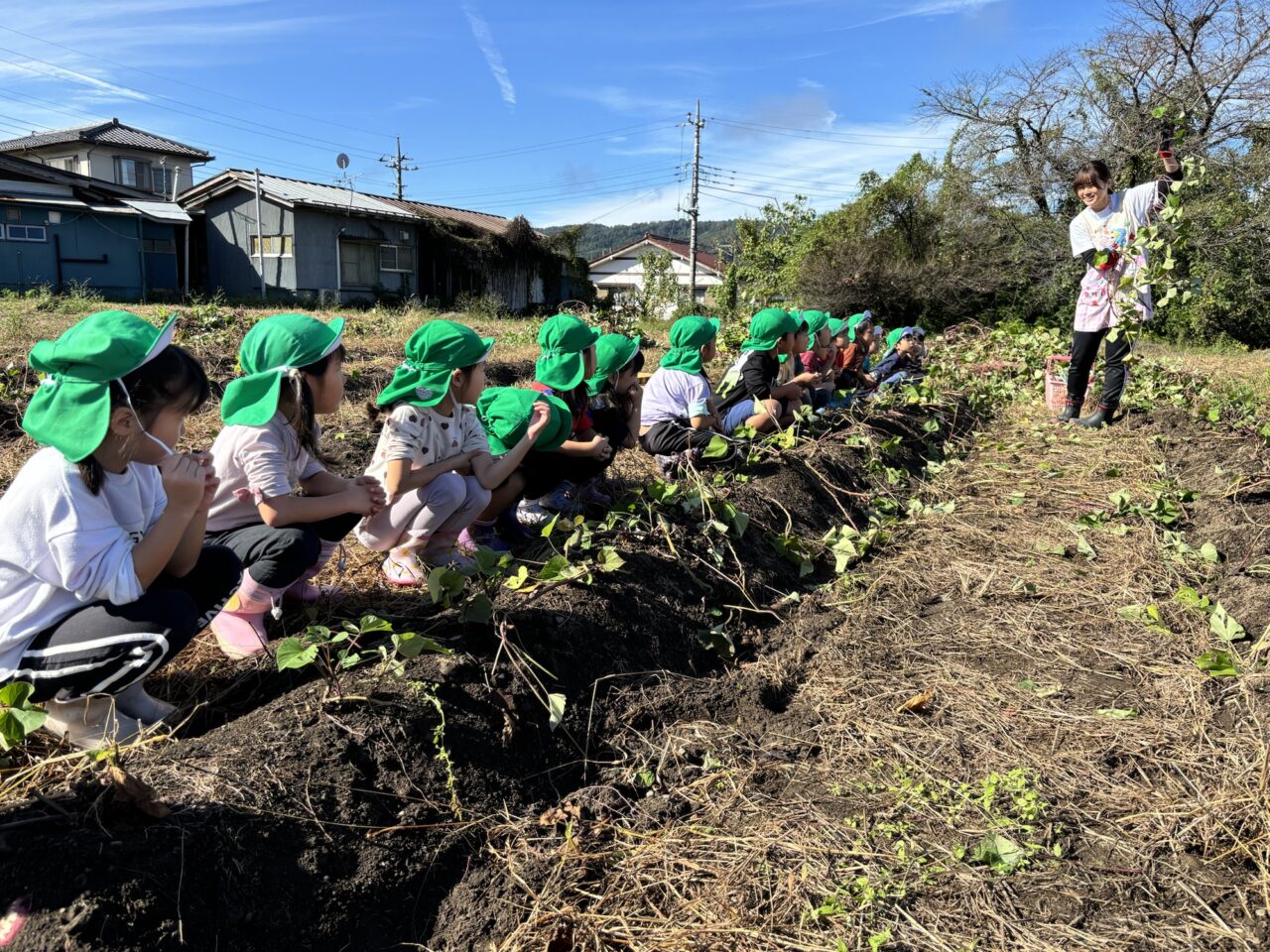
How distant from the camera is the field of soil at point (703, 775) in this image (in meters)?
1.85

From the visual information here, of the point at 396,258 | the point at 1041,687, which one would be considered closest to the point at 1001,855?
the point at 1041,687

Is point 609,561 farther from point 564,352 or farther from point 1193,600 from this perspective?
point 1193,600

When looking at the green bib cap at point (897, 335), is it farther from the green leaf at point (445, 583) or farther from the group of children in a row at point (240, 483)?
the green leaf at point (445, 583)

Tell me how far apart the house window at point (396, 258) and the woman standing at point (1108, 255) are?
84.9 feet

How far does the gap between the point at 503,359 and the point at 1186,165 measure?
717 cm

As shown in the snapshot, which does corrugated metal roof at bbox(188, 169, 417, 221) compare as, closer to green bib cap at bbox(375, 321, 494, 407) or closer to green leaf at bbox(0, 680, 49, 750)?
green bib cap at bbox(375, 321, 494, 407)

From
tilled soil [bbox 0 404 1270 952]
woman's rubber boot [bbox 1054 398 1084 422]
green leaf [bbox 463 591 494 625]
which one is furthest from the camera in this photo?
woman's rubber boot [bbox 1054 398 1084 422]

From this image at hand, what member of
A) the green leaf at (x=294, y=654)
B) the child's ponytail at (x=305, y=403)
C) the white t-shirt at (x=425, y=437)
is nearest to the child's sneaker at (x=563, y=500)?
the white t-shirt at (x=425, y=437)

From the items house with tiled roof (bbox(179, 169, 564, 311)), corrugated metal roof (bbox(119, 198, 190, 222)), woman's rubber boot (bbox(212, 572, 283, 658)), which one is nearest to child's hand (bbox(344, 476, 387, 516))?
woman's rubber boot (bbox(212, 572, 283, 658))

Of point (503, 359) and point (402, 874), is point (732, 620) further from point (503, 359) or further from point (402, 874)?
point (503, 359)

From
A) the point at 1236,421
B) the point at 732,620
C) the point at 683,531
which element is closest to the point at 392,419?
the point at 683,531

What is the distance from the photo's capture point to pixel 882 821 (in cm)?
223

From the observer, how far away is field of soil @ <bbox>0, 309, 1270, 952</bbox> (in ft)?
6.06

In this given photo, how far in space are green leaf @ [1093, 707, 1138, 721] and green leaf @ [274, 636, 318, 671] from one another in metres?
2.32
